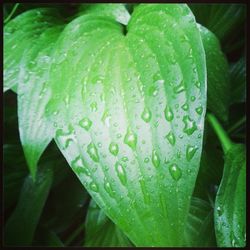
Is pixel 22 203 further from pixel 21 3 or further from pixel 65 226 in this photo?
pixel 21 3

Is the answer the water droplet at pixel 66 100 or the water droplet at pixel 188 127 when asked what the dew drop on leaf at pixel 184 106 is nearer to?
the water droplet at pixel 188 127

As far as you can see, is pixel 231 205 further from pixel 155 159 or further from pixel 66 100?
pixel 66 100

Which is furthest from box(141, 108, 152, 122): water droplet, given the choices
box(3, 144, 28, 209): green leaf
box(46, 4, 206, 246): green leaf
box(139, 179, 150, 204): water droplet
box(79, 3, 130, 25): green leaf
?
box(3, 144, 28, 209): green leaf

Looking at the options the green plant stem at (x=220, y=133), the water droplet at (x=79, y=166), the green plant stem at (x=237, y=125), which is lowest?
the green plant stem at (x=237, y=125)

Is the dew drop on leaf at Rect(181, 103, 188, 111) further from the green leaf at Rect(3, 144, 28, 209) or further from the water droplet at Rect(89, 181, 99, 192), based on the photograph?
the green leaf at Rect(3, 144, 28, 209)

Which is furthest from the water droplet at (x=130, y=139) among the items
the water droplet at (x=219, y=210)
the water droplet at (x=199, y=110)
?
the water droplet at (x=219, y=210)

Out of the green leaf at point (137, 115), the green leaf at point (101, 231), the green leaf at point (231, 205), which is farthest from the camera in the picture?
the green leaf at point (101, 231)

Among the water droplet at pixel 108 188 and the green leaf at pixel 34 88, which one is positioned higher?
the green leaf at pixel 34 88
